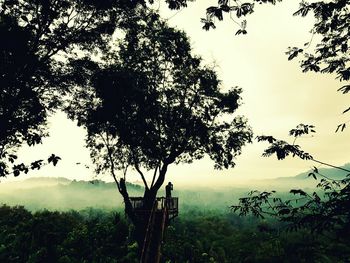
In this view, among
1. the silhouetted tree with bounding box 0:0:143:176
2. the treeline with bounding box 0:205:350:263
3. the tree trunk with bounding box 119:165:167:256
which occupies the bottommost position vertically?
the treeline with bounding box 0:205:350:263

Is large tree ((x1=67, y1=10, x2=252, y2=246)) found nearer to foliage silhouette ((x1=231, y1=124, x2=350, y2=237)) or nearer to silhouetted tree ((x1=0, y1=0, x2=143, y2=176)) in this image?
silhouetted tree ((x1=0, y1=0, x2=143, y2=176))

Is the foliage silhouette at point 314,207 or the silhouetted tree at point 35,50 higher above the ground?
the silhouetted tree at point 35,50

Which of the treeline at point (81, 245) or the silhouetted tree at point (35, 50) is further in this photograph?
the treeline at point (81, 245)

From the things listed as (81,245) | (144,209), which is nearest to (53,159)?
(144,209)

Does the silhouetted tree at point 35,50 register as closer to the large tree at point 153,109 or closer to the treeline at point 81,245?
the large tree at point 153,109

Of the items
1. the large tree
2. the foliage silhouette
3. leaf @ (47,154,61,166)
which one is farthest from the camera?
the large tree

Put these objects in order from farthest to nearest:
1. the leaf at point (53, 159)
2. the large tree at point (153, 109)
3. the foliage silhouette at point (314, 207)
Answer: the large tree at point (153, 109), the leaf at point (53, 159), the foliage silhouette at point (314, 207)

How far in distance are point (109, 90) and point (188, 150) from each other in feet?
23.1

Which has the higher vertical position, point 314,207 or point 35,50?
point 35,50

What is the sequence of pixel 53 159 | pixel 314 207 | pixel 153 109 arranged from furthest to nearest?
pixel 153 109
pixel 53 159
pixel 314 207

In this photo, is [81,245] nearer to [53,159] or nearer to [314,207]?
[53,159]

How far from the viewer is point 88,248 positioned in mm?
24453

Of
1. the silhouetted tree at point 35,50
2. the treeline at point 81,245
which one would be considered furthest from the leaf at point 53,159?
the treeline at point 81,245

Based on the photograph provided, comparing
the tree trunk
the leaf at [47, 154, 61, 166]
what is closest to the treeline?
the tree trunk
